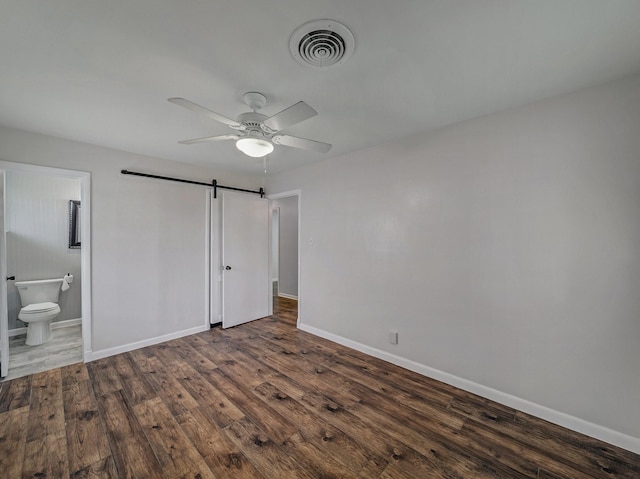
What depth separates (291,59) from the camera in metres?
1.56

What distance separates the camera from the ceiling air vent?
132 cm

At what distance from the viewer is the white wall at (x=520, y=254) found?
176 centimetres

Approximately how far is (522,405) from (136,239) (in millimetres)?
4270

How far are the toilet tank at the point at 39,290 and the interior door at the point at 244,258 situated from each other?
91.3 inches

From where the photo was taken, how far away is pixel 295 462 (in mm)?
1608

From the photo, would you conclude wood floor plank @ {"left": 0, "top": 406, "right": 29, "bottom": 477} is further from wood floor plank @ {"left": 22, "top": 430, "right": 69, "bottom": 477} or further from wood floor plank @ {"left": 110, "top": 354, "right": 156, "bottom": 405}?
wood floor plank @ {"left": 110, "top": 354, "right": 156, "bottom": 405}

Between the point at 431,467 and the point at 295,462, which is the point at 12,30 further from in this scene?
the point at 431,467

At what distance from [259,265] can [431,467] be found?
3.45m

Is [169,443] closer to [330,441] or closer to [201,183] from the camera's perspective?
[330,441]

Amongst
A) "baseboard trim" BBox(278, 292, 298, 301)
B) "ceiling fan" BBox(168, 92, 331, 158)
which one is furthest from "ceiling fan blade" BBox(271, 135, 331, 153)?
"baseboard trim" BBox(278, 292, 298, 301)

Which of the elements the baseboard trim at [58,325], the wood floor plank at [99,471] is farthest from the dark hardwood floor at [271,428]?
the baseboard trim at [58,325]

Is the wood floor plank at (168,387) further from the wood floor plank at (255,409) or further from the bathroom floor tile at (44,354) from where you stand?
the bathroom floor tile at (44,354)

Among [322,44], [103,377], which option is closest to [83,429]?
[103,377]

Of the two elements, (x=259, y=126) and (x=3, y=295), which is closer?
(x=259, y=126)
